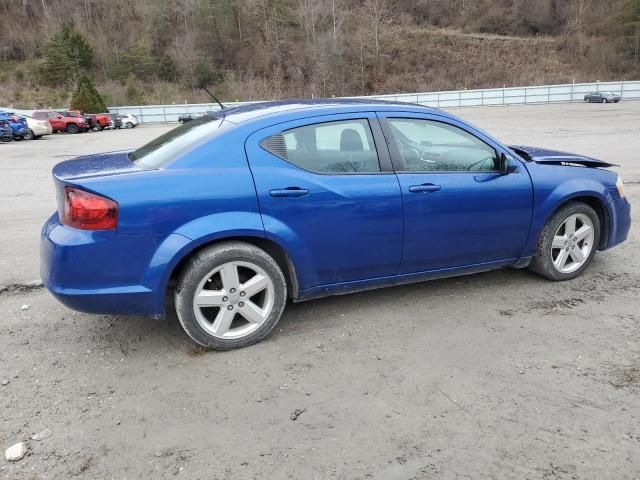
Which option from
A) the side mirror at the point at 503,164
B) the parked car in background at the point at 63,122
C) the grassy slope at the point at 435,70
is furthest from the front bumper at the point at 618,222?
the grassy slope at the point at 435,70

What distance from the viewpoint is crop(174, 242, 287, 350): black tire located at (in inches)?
136

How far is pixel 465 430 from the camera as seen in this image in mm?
2787

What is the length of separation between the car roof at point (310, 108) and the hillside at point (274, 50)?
5644 centimetres

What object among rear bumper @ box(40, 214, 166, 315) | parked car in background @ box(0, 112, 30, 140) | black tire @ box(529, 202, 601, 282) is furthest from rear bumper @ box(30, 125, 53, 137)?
black tire @ box(529, 202, 601, 282)

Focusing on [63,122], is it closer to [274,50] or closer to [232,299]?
[232,299]

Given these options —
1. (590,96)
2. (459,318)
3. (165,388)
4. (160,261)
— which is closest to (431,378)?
(459,318)

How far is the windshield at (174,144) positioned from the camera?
12.1ft

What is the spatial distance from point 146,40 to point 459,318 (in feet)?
239

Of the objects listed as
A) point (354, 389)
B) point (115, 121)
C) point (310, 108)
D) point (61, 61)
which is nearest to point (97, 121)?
point (115, 121)

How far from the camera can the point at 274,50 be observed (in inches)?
2719

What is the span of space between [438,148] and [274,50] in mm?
69324

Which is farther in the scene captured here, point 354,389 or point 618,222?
point 618,222

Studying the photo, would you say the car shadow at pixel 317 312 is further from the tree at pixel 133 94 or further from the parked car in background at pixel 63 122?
the tree at pixel 133 94

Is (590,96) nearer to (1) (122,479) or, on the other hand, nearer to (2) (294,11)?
(2) (294,11)
